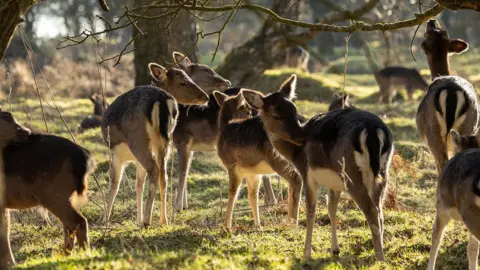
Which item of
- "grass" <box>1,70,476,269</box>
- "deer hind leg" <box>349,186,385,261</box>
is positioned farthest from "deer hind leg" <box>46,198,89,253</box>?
"deer hind leg" <box>349,186,385,261</box>

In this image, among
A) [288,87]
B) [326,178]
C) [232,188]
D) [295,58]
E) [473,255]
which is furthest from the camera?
[295,58]

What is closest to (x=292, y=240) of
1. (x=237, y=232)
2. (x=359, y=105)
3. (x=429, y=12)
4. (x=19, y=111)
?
A: (x=237, y=232)

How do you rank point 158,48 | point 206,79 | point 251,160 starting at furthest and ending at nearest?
1. point 158,48
2. point 206,79
3. point 251,160

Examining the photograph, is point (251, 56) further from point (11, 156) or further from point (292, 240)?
point (11, 156)

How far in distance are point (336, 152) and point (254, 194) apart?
2.56 m

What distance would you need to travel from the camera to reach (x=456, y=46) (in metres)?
10.8

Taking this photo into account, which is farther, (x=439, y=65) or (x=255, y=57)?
(x=255, y=57)

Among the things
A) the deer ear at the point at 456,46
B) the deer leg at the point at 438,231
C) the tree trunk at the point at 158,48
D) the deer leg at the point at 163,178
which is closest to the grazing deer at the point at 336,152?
the deer leg at the point at 438,231

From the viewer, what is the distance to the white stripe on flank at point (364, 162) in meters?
7.38

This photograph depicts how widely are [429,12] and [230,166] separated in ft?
10.3

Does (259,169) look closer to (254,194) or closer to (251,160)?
(251,160)

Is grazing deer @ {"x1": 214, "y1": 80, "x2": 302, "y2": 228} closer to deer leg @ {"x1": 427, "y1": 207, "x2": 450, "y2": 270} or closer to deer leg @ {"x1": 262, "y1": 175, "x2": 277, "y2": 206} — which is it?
deer leg @ {"x1": 262, "y1": 175, "x2": 277, "y2": 206}

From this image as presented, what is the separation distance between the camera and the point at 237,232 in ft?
30.7

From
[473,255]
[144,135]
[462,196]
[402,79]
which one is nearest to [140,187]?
[144,135]
